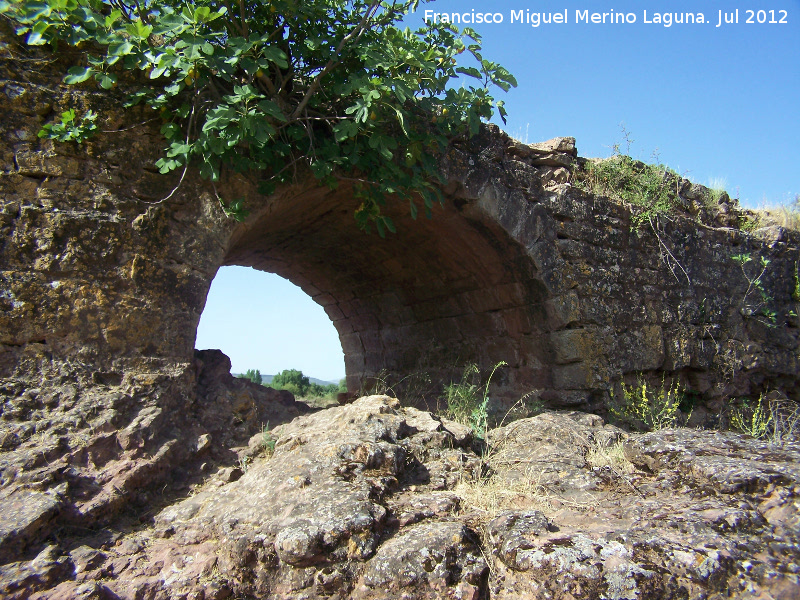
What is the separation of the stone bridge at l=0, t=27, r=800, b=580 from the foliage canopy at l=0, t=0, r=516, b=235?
0.73 ft

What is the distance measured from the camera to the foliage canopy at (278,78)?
3037 millimetres

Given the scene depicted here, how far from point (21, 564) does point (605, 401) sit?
4089 mm

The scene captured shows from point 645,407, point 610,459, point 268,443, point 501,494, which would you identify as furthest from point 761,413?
point 268,443

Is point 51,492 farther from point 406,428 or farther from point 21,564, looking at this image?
point 406,428

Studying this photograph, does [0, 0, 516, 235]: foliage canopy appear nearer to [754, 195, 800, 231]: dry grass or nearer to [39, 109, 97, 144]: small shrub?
[39, 109, 97, 144]: small shrub

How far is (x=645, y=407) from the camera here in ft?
15.9

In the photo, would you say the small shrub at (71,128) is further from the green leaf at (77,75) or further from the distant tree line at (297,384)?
the distant tree line at (297,384)

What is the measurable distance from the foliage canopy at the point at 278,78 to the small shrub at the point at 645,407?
237 cm

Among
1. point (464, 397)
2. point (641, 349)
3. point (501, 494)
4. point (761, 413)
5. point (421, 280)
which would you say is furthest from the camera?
point (421, 280)

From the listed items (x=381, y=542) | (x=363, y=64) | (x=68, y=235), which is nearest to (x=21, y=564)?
(x=381, y=542)

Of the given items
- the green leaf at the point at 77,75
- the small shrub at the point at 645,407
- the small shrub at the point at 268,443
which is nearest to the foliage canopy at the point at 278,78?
the green leaf at the point at 77,75

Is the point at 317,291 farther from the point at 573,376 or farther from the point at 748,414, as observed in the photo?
the point at 748,414

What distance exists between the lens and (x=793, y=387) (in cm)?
631

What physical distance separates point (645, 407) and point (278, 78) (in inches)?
148
